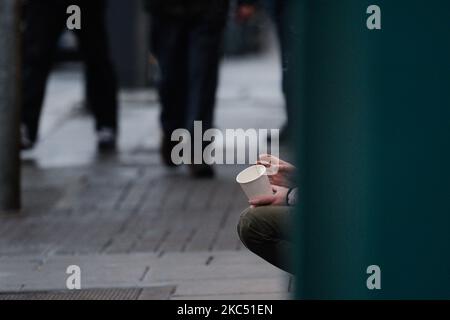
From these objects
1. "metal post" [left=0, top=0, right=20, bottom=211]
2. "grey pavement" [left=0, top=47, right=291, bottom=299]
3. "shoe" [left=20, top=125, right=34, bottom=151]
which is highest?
"metal post" [left=0, top=0, right=20, bottom=211]

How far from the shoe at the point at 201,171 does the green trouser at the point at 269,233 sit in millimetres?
3961

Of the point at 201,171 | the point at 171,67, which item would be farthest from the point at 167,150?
the point at 171,67

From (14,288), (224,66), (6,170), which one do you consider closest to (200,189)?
(6,170)

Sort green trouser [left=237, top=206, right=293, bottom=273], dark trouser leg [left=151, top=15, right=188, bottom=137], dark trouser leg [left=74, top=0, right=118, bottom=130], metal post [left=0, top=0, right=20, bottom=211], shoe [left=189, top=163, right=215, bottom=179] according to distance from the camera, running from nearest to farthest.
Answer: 1. green trouser [left=237, top=206, right=293, bottom=273]
2. metal post [left=0, top=0, right=20, bottom=211]
3. shoe [left=189, top=163, right=215, bottom=179]
4. dark trouser leg [left=151, top=15, right=188, bottom=137]
5. dark trouser leg [left=74, top=0, right=118, bottom=130]

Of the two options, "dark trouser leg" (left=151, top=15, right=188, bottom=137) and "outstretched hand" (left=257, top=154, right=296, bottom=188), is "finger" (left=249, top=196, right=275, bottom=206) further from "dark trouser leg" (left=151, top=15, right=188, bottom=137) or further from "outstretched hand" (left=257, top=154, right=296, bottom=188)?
"dark trouser leg" (left=151, top=15, right=188, bottom=137)

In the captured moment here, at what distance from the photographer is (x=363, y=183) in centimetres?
233

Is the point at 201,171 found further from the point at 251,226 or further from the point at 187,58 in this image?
the point at 251,226

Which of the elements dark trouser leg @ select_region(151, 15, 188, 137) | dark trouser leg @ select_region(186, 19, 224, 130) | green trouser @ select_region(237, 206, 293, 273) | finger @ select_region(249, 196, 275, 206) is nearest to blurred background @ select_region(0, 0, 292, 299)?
dark trouser leg @ select_region(151, 15, 188, 137)

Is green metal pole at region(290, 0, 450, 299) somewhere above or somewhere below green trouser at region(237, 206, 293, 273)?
above

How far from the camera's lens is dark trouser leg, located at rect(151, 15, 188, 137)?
7586 millimetres

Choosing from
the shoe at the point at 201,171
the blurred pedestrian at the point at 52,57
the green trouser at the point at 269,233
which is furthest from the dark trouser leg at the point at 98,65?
the green trouser at the point at 269,233

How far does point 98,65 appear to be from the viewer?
851 cm

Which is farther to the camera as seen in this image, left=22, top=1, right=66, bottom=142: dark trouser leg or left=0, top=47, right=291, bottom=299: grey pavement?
left=22, top=1, right=66, bottom=142: dark trouser leg

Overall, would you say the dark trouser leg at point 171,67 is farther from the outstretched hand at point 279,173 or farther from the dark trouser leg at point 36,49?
the outstretched hand at point 279,173
